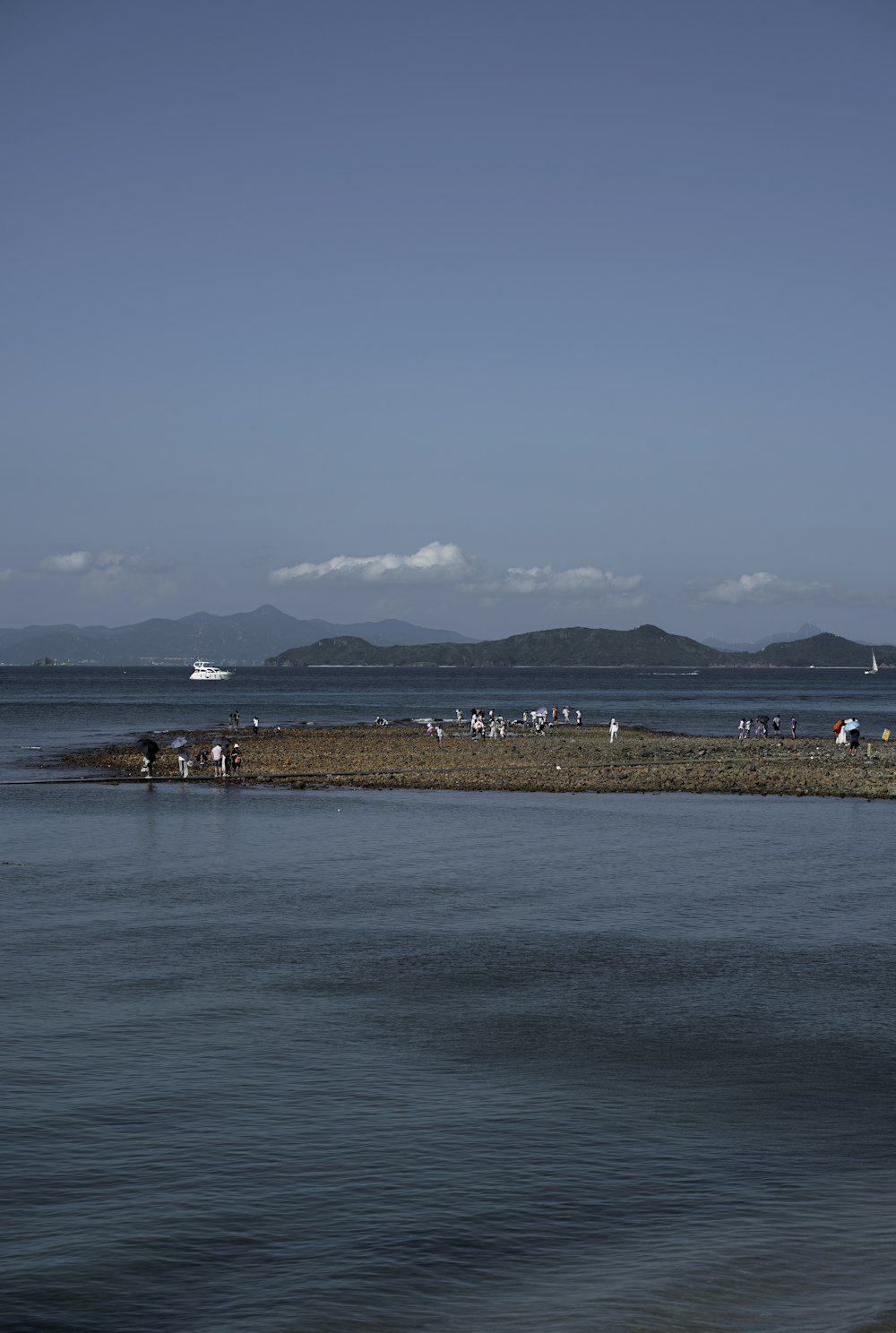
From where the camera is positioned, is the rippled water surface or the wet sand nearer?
the rippled water surface

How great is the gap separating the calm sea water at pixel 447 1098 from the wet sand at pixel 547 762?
1974cm

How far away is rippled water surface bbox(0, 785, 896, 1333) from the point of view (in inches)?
401

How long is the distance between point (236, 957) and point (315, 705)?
11692cm

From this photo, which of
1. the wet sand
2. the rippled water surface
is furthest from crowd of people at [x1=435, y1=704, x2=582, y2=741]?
the rippled water surface

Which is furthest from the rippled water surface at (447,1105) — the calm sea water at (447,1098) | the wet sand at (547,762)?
the wet sand at (547,762)

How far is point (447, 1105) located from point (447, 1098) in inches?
8.6

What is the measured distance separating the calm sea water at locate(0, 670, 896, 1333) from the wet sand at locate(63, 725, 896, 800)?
19740 mm

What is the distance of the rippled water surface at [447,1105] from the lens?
33.4ft

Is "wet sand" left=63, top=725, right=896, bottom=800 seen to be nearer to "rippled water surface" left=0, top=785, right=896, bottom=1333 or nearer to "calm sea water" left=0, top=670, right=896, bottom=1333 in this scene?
"calm sea water" left=0, top=670, right=896, bottom=1333

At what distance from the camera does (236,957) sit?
21062 mm

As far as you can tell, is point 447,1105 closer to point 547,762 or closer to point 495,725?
point 547,762

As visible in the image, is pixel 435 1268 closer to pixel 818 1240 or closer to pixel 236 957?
pixel 818 1240

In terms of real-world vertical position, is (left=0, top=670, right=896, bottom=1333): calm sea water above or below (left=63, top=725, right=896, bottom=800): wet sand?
below

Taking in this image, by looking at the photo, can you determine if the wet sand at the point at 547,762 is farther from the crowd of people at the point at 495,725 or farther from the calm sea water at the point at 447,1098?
the calm sea water at the point at 447,1098
